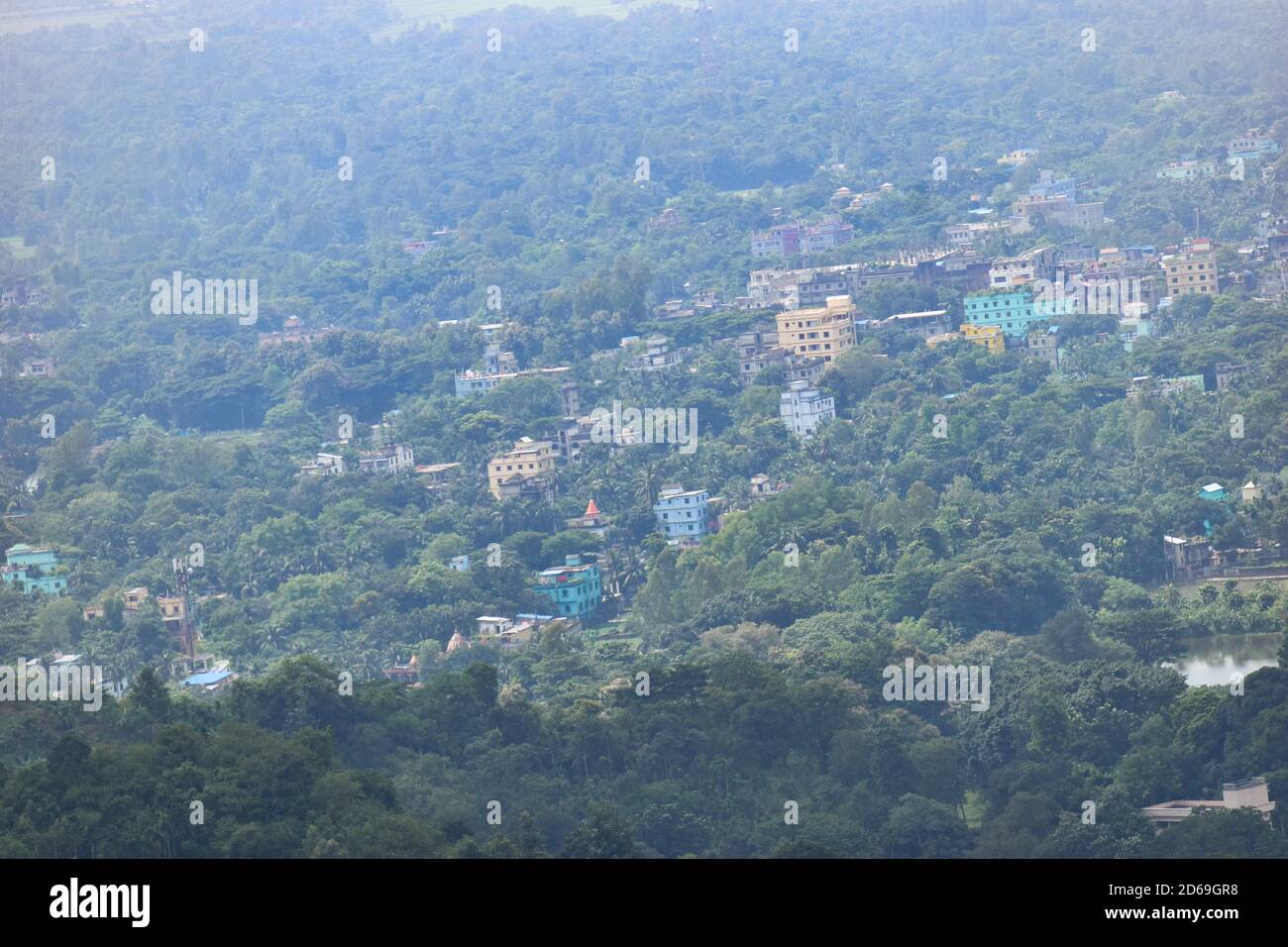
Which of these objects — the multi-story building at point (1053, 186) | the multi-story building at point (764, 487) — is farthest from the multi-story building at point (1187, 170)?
the multi-story building at point (764, 487)

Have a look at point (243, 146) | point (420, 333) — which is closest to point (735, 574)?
point (420, 333)

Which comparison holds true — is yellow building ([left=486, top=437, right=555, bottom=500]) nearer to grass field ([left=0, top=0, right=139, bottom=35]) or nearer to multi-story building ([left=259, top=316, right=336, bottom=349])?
multi-story building ([left=259, top=316, right=336, bottom=349])

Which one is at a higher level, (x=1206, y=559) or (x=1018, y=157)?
(x=1018, y=157)

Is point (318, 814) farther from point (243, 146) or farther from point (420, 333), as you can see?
point (243, 146)

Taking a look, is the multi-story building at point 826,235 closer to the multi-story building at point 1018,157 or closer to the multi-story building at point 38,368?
the multi-story building at point 1018,157

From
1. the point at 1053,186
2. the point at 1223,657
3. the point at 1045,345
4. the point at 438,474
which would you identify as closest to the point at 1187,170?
the point at 1053,186

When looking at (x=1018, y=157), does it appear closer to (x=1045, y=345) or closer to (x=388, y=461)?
(x=1045, y=345)

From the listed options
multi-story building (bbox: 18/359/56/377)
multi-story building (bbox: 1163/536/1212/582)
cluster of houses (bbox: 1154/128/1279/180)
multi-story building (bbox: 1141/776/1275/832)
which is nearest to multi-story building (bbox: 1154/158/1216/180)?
cluster of houses (bbox: 1154/128/1279/180)
